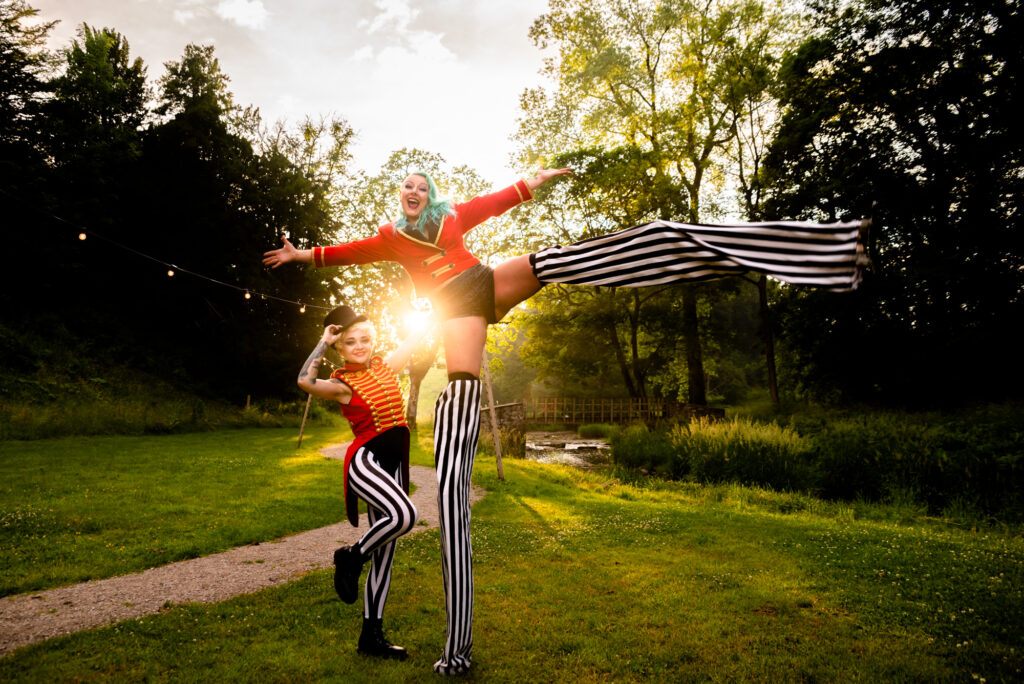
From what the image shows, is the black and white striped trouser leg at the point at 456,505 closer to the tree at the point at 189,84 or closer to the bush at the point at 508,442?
the bush at the point at 508,442

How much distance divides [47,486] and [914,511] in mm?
15883

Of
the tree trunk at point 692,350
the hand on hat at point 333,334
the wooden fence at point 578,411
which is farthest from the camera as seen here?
the wooden fence at point 578,411

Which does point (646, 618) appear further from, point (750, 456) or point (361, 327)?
point (750, 456)

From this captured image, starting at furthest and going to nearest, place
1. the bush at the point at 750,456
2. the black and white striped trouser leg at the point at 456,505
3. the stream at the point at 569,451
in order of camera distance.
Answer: the stream at the point at 569,451 → the bush at the point at 750,456 → the black and white striped trouser leg at the point at 456,505

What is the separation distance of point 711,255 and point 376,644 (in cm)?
334

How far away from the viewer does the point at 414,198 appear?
332 cm

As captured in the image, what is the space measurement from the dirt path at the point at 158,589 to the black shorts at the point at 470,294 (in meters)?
3.86

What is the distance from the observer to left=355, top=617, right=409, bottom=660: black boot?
3445mm

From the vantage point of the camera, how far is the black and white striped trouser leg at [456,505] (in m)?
2.99

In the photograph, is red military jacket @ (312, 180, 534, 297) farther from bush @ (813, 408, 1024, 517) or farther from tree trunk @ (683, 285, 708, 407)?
tree trunk @ (683, 285, 708, 407)

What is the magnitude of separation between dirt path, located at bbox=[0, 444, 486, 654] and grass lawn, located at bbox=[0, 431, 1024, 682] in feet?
1.04

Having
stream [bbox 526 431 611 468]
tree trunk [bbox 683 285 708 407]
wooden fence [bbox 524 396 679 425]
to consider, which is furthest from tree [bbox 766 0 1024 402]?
wooden fence [bbox 524 396 679 425]

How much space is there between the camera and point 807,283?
2.23 meters

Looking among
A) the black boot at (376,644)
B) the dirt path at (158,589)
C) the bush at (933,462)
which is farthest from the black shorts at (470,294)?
the bush at (933,462)
